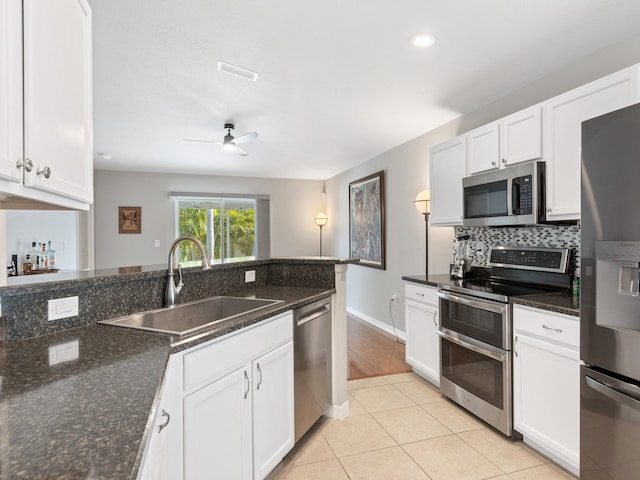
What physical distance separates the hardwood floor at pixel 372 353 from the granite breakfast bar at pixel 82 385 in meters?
1.88

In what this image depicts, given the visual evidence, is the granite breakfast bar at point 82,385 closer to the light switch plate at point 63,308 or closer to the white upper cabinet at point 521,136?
the light switch plate at point 63,308

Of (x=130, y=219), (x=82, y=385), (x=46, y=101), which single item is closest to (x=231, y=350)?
(x=82, y=385)

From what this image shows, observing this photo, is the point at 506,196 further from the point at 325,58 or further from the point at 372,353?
the point at 372,353

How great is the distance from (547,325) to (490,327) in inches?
15.3

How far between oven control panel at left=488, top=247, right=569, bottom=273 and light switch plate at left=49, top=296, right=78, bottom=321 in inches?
109

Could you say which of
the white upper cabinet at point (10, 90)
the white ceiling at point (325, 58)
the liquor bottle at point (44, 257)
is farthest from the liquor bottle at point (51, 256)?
the white upper cabinet at point (10, 90)

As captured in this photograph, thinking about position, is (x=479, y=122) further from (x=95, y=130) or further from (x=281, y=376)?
(x=95, y=130)

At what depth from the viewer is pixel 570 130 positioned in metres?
2.14

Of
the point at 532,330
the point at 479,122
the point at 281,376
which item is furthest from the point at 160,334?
the point at 479,122

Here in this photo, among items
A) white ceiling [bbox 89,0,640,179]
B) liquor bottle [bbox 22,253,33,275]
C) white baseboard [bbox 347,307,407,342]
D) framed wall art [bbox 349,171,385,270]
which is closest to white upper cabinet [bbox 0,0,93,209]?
white ceiling [bbox 89,0,640,179]

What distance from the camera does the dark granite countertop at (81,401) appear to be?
54 centimetres

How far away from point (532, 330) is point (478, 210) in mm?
1040

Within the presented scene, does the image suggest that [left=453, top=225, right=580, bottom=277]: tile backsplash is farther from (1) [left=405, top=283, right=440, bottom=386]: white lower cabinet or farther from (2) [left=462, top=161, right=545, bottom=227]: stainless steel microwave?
(1) [left=405, top=283, right=440, bottom=386]: white lower cabinet

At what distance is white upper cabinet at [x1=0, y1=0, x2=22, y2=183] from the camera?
2.50ft
